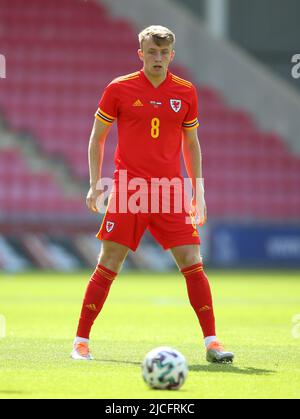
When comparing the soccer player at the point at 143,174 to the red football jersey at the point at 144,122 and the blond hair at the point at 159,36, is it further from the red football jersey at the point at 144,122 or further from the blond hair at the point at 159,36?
the blond hair at the point at 159,36

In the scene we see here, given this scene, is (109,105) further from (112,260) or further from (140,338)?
(140,338)

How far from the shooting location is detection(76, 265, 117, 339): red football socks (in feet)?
24.4

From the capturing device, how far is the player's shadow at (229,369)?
6.76 meters

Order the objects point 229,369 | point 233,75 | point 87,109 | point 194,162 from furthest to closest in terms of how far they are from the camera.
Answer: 1. point 233,75
2. point 87,109
3. point 194,162
4. point 229,369

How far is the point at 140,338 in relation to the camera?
29.2ft

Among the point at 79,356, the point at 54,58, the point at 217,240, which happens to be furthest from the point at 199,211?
the point at 54,58

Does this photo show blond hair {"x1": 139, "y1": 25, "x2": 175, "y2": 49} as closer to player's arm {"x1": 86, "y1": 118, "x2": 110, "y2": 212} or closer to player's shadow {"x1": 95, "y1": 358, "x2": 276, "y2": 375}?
player's arm {"x1": 86, "y1": 118, "x2": 110, "y2": 212}

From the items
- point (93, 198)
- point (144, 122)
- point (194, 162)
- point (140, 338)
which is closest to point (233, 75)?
point (140, 338)

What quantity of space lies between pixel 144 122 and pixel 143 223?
2.23ft

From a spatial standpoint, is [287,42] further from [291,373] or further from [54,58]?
[291,373]

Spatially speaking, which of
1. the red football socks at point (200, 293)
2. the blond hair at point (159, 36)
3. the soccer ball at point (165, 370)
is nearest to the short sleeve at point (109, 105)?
the blond hair at point (159, 36)

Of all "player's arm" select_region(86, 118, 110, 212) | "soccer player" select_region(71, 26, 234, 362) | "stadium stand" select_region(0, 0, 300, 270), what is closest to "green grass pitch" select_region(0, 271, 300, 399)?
"soccer player" select_region(71, 26, 234, 362)

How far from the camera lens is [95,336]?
29.7 ft

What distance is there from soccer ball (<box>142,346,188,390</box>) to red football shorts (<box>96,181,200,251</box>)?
153 centimetres
